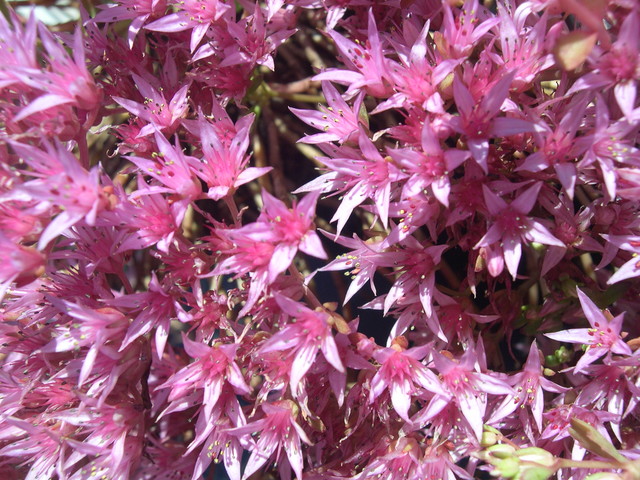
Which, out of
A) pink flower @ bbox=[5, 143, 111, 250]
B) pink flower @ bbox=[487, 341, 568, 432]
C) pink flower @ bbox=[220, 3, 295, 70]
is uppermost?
pink flower @ bbox=[220, 3, 295, 70]

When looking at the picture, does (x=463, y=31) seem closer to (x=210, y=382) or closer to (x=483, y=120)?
(x=483, y=120)

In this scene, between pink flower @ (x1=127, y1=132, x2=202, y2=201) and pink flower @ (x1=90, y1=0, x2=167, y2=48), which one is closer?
pink flower @ (x1=127, y1=132, x2=202, y2=201)

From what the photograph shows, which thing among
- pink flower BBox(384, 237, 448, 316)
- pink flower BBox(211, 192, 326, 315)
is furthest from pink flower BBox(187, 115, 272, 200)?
pink flower BBox(384, 237, 448, 316)

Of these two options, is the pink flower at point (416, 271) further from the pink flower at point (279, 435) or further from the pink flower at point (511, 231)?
the pink flower at point (279, 435)

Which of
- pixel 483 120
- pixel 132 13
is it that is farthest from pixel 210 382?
pixel 132 13

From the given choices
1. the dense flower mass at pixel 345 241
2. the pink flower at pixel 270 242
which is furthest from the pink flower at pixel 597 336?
the pink flower at pixel 270 242

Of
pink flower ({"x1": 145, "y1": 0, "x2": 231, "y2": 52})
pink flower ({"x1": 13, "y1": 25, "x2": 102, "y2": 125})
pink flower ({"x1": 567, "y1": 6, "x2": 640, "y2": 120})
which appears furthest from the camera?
pink flower ({"x1": 145, "y1": 0, "x2": 231, "y2": 52})

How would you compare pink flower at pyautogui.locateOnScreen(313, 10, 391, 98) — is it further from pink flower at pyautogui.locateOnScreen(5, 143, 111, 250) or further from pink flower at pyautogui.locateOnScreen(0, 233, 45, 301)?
pink flower at pyautogui.locateOnScreen(0, 233, 45, 301)

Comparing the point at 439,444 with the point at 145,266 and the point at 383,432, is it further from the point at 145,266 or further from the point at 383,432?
the point at 145,266

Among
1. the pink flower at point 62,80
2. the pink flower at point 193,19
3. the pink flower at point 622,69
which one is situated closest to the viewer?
the pink flower at point 622,69
